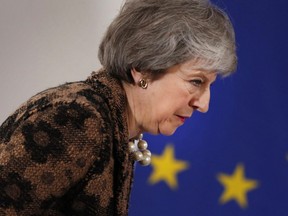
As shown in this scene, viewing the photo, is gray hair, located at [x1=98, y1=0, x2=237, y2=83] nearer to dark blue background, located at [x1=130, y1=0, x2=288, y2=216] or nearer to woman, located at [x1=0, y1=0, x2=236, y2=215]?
woman, located at [x1=0, y1=0, x2=236, y2=215]

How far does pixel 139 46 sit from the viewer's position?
2.81 ft

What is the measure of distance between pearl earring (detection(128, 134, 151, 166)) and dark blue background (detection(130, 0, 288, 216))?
0.46m

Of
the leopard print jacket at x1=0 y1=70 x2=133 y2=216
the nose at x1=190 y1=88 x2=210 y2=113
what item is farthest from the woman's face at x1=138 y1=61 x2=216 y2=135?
the leopard print jacket at x1=0 y1=70 x2=133 y2=216

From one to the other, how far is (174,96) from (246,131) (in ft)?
2.06

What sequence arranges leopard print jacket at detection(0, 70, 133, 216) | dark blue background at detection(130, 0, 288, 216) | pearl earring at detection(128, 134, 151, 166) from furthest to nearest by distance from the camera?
1. dark blue background at detection(130, 0, 288, 216)
2. pearl earring at detection(128, 134, 151, 166)
3. leopard print jacket at detection(0, 70, 133, 216)

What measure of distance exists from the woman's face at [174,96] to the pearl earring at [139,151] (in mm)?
59

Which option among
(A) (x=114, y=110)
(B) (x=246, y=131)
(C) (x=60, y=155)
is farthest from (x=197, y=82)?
(B) (x=246, y=131)

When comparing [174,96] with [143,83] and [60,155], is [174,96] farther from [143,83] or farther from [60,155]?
[60,155]

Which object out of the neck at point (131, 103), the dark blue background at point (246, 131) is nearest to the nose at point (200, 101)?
the neck at point (131, 103)

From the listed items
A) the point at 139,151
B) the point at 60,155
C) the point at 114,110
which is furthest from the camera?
the point at 139,151

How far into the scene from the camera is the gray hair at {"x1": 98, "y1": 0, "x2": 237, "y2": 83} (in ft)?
2.78

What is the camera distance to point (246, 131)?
1.46m

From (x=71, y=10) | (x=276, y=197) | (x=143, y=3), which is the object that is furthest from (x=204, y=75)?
(x=71, y=10)

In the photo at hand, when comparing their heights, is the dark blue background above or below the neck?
above
